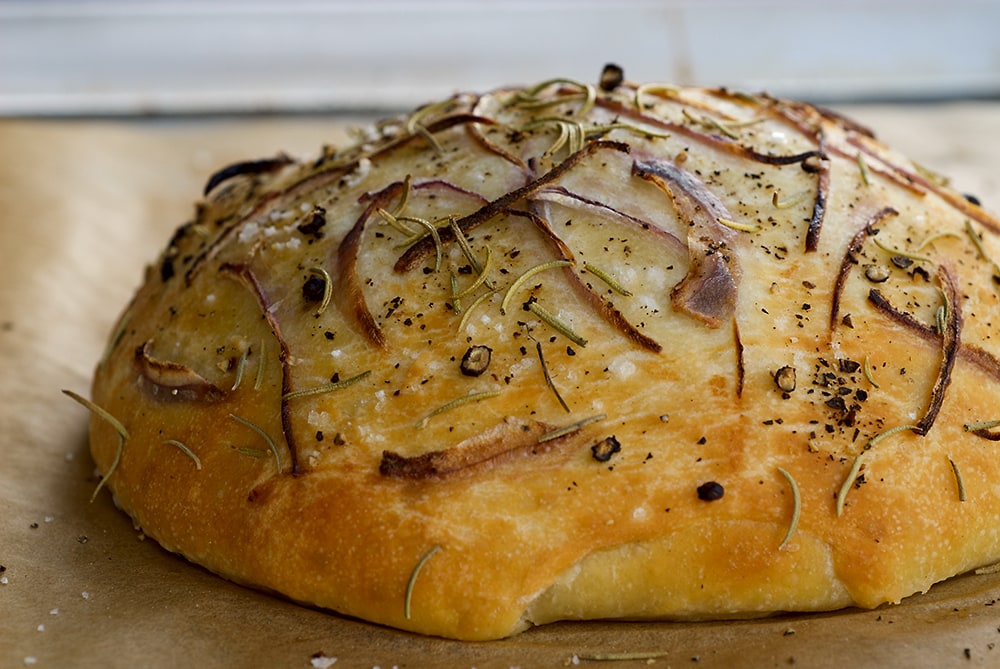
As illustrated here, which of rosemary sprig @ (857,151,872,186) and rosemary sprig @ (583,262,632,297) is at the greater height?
rosemary sprig @ (857,151,872,186)

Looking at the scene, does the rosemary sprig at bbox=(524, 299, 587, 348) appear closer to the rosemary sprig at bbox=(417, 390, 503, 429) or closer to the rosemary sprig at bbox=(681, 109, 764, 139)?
the rosemary sprig at bbox=(417, 390, 503, 429)

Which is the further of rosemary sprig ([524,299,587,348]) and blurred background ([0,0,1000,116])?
blurred background ([0,0,1000,116])

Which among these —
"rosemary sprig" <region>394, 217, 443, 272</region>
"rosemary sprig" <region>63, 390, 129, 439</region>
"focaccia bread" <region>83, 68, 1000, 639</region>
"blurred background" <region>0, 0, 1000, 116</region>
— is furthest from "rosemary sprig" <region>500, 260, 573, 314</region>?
"blurred background" <region>0, 0, 1000, 116</region>

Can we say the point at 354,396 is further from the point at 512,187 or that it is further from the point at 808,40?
the point at 808,40

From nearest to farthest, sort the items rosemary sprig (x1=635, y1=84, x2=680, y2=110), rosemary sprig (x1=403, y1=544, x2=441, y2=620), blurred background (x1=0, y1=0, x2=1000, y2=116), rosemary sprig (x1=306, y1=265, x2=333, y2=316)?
A: rosemary sprig (x1=403, y1=544, x2=441, y2=620)
rosemary sprig (x1=306, y1=265, x2=333, y2=316)
rosemary sprig (x1=635, y1=84, x2=680, y2=110)
blurred background (x1=0, y1=0, x2=1000, y2=116)

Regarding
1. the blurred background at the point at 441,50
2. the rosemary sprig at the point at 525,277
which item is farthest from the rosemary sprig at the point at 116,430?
the blurred background at the point at 441,50

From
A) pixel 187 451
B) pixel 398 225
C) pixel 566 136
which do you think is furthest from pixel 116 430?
pixel 566 136

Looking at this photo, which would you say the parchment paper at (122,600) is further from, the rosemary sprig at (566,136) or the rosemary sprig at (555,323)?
the rosemary sprig at (566,136)
